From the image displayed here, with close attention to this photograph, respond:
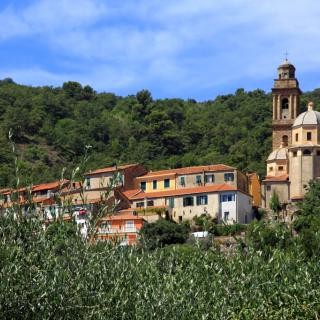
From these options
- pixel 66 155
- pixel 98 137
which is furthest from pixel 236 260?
pixel 98 137

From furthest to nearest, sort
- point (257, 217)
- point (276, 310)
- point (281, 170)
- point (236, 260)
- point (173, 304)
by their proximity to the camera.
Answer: point (281, 170) → point (257, 217) → point (236, 260) → point (276, 310) → point (173, 304)

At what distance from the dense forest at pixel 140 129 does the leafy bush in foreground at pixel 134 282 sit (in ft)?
219

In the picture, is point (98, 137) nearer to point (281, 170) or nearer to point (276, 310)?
point (281, 170)

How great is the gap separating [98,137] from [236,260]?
3761 inches

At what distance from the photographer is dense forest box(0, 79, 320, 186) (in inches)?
4001

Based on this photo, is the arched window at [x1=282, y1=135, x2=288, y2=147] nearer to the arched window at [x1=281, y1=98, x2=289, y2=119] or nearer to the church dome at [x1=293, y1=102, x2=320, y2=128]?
the arched window at [x1=281, y1=98, x2=289, y2=119]

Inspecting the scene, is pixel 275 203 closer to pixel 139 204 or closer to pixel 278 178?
pixel 278 178

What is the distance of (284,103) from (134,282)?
73541 mm

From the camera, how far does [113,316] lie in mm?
19156

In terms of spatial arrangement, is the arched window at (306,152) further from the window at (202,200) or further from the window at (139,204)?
the window at (139,204)

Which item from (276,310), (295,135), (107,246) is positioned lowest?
(276,310)

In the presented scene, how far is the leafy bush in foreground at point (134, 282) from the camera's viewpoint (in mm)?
18062

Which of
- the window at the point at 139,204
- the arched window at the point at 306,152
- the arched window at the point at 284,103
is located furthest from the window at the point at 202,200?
the arched window at the point at 284,103

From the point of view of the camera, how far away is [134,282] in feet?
68.5
